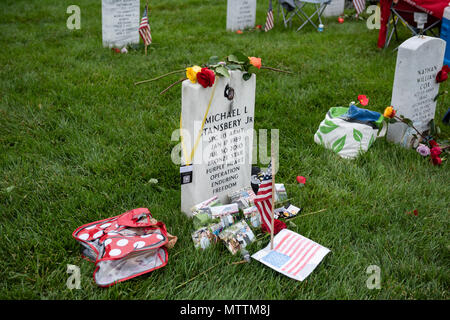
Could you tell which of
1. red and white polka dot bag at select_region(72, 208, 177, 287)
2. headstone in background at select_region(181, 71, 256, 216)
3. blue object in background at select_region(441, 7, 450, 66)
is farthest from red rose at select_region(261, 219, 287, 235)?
blue object in background at select_region(441, 7, 450, 66)

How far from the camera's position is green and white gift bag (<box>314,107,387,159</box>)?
12.7 ft

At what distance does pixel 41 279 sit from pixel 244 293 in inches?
44.2

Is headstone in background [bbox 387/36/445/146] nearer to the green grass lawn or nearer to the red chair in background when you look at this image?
the green grass lawn

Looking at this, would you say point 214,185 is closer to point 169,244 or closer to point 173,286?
point 169,244

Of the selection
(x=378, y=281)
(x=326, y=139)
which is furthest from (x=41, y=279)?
(x=326, y=139)

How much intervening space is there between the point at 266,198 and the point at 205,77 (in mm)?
829

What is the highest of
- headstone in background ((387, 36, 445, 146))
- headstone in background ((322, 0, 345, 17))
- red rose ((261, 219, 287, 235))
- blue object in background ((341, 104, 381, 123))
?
headstone in background ((322, 0, 345, 17))

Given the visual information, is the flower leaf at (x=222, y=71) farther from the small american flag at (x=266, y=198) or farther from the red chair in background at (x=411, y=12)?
the red chair in background at (x=411, y=12)

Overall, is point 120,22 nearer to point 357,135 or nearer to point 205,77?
point 357,135

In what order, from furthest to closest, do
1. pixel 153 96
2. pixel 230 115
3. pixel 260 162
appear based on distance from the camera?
pixel 153 96, pixel 260 162, pixel 230 115

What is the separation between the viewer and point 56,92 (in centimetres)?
502

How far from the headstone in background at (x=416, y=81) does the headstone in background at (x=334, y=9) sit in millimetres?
5959

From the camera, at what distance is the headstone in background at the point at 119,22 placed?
21.1 ft

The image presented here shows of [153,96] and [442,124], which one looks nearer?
[442,124]
